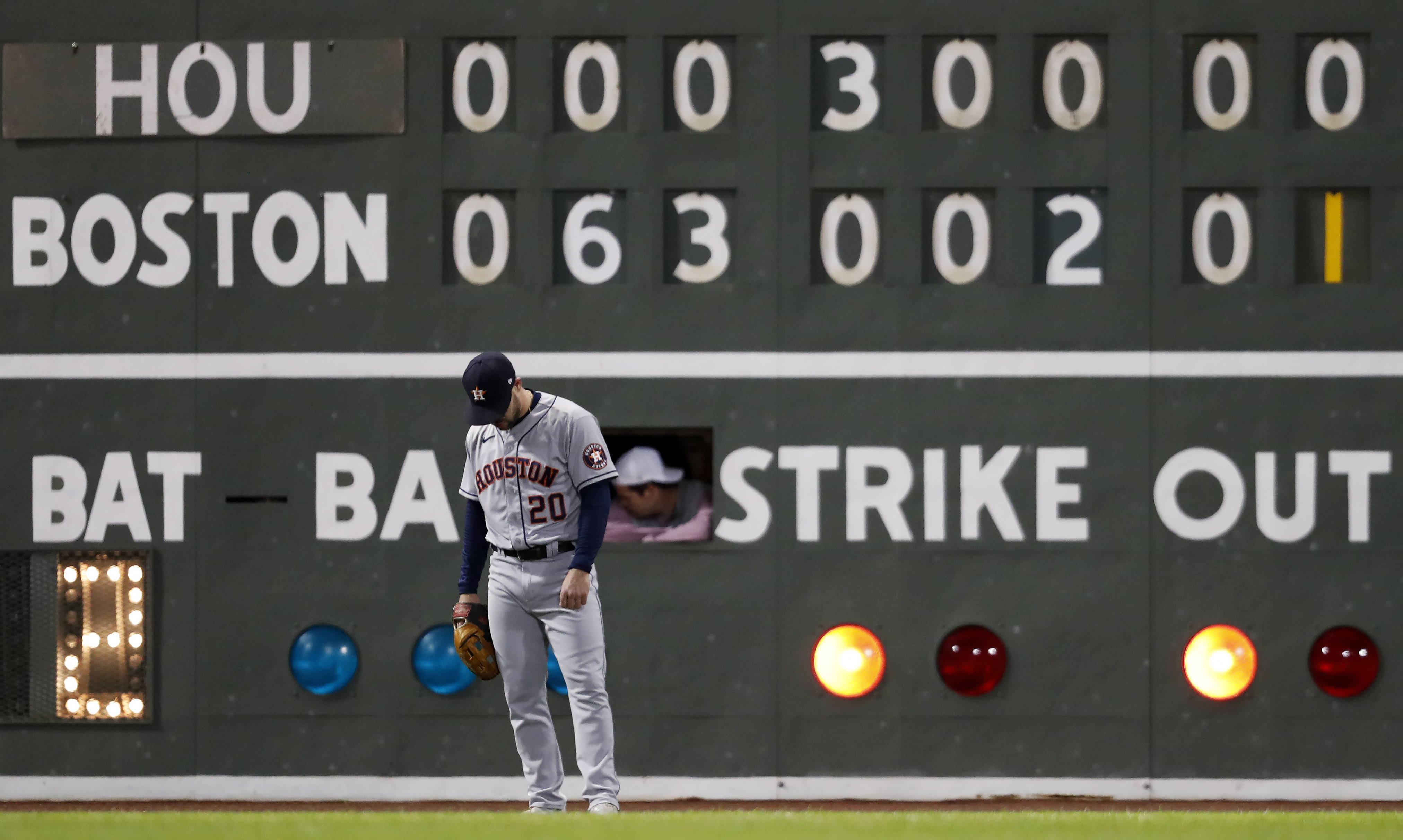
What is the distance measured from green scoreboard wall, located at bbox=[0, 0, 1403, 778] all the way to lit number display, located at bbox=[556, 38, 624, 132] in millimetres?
16

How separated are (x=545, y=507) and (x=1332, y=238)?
2.68 metres

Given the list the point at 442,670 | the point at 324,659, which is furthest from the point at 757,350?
the point at 324,659

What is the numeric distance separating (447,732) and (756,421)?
1.43 metres

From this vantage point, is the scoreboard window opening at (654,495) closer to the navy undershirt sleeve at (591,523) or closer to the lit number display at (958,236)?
the navy undershirt sleeve at (591,523)

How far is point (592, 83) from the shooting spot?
188 inches

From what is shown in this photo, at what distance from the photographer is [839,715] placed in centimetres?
470

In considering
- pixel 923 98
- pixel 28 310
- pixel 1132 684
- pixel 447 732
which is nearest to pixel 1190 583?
pixel 1132 684

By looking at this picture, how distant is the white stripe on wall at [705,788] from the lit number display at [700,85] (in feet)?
6.99

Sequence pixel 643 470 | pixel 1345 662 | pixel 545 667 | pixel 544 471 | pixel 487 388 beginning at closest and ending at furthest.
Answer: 1. pixel 487 388
2. pixel 544 471
3. pixel 545 667
4. pixel 1345 662
5. pixel 643 470

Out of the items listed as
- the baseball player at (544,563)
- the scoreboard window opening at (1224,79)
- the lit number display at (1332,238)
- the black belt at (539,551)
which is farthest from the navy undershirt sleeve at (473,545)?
the lit number display at (1332,238)

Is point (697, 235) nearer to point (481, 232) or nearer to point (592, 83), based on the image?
point (592, 83)

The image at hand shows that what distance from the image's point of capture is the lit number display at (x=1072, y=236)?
4734 mm

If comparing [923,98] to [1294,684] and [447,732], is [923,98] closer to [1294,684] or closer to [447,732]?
[1294,684]

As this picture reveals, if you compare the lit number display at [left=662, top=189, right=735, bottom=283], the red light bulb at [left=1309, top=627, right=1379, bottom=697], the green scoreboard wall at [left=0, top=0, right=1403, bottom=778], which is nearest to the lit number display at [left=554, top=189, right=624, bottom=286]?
the green scoreboard wall at [left=0, top=0, right=1403, bottom=778]
